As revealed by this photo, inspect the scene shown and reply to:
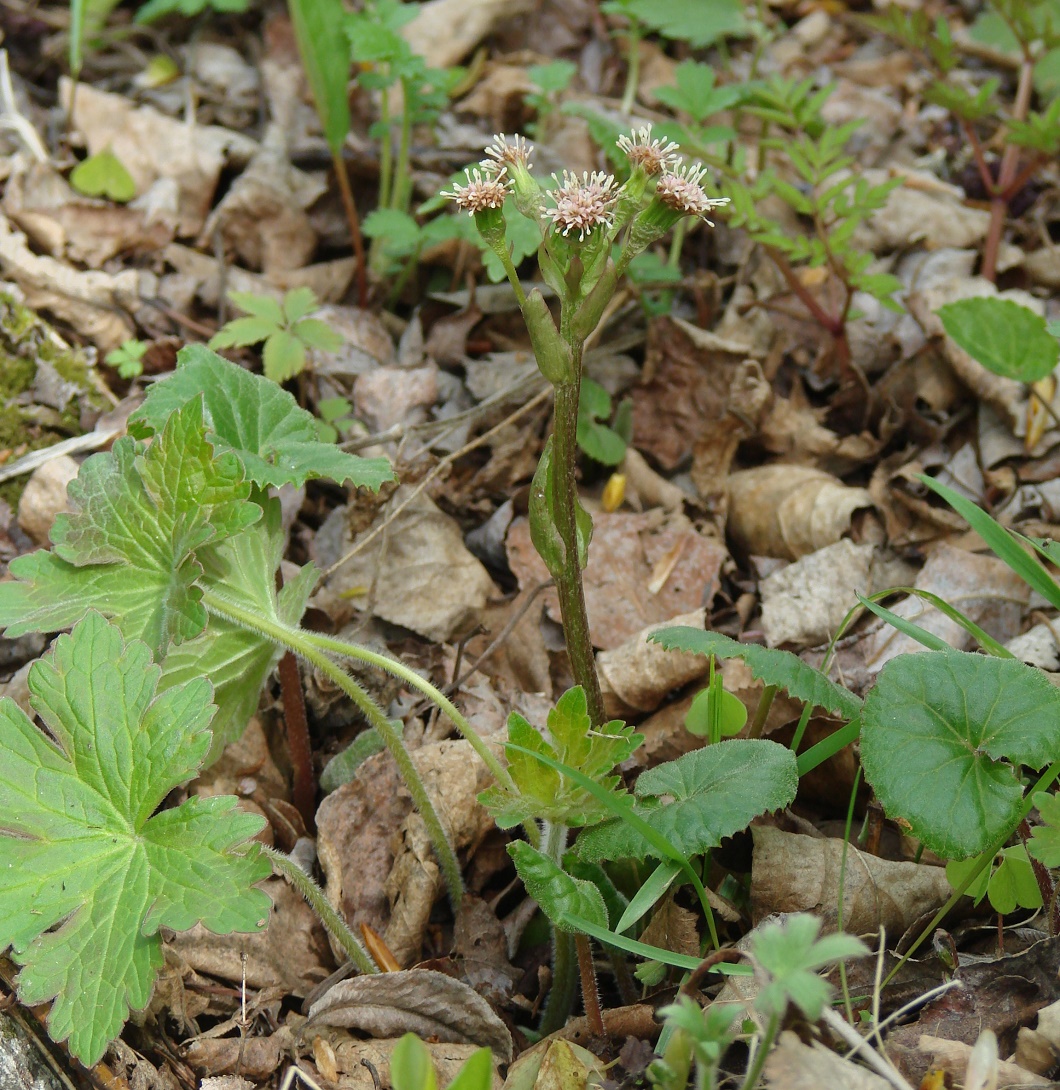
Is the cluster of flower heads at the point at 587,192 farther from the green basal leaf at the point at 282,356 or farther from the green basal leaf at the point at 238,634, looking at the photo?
the green basal leaf at the point at 282,356

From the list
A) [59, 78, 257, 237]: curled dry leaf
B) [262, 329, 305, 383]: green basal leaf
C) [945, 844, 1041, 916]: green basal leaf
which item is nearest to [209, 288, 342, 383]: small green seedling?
[262, 329, 305, 383]: green basal leaf

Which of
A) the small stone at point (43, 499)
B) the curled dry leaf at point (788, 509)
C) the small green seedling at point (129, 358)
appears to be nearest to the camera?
the small stone at point (43, 499)

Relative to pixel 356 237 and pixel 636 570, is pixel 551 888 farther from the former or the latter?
pixel 356 237

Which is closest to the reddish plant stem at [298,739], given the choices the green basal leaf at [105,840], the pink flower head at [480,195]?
the green basal leaf at [105,840]

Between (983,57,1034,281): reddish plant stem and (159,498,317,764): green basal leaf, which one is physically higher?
(983,57,1034,281): reddish plant stem

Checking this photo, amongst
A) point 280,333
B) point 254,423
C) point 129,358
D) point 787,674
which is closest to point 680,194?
point 787,674

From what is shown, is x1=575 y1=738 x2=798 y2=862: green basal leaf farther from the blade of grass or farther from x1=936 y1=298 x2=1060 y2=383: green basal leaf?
x1=936 y1=298 x2=1060 y2=383: green basal leaf
